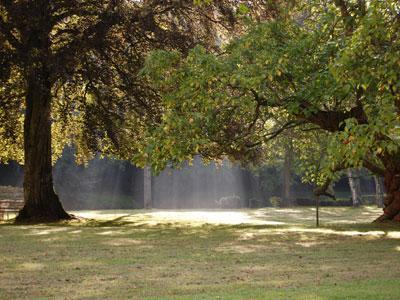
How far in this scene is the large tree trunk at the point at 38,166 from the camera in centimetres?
2403

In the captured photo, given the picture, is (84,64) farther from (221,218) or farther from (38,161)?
(221,218)

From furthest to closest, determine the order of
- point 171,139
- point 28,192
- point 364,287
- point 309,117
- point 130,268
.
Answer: point 28,192
point 309,117
point 171,139
point 130,268
point 364,287

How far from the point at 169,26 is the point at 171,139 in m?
9.12

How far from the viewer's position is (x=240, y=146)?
63.2 feet

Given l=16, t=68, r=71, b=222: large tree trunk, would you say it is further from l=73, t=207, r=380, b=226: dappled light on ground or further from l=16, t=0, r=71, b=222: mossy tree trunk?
l=73, t=207, r=380, b=226: dappled light on ground

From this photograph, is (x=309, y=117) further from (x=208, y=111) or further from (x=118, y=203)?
(x=118, y=203)

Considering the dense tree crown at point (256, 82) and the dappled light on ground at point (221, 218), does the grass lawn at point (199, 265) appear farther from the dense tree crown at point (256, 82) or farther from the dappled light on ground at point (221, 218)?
the dappled light on ground at point (221, 218)

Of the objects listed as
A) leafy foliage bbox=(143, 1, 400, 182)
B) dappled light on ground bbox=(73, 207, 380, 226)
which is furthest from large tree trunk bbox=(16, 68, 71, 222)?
leafy foliage bbox=(143, 1, 400, 182)

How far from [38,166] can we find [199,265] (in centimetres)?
1466

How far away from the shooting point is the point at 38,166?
966 inches

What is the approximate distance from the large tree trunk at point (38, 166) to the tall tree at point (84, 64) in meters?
0.04

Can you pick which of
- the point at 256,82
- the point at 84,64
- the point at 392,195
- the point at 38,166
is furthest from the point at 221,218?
the point at 256,82

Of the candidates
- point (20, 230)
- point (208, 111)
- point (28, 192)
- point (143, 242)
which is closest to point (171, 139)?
point (208, 111)

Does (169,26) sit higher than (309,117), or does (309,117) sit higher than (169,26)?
(169,26)
